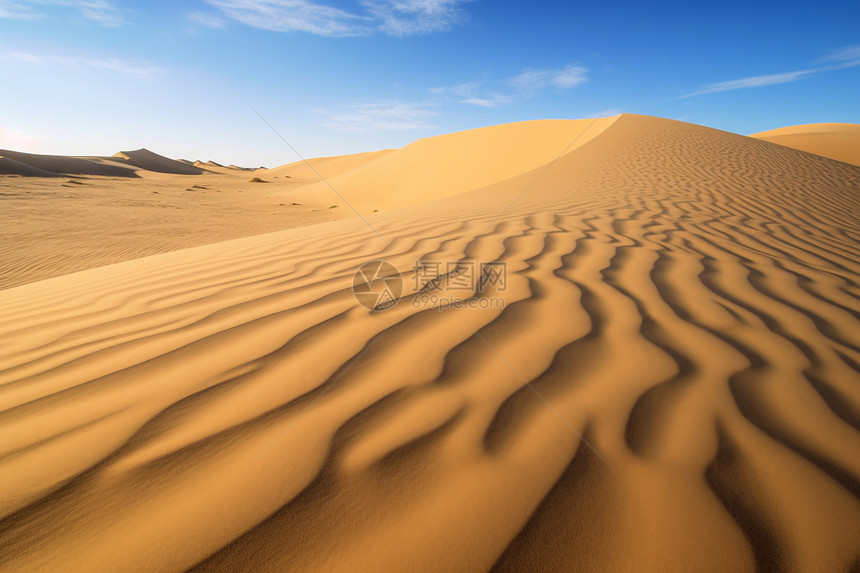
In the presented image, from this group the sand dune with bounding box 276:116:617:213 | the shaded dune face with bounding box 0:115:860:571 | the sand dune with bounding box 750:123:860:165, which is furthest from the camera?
the sand dune with bounding box 750:123:860:165

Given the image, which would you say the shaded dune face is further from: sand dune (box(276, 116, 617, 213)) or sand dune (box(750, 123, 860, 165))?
sand dune (box(750, 123, 860, 165))

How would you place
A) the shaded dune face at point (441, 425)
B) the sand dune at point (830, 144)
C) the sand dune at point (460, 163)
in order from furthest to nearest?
the sand dune at point (830, 144) → the sand dune at point (460, 163) → the shaded dune face at point (441, 425)

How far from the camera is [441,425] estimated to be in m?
1.12

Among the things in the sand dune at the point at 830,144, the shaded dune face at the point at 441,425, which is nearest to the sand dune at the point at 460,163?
the sand dune at the point at 830,144

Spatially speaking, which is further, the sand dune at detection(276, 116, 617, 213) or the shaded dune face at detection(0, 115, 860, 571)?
the sand dune at detection(276, 116, 617, 213)

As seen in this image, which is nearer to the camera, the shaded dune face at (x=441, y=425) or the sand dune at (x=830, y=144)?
the shaded dune face at (x=441, y=425)

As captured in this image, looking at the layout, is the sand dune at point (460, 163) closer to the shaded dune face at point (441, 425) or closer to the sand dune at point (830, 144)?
the sand dune at point (830, 144)

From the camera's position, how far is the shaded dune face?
2.66ft

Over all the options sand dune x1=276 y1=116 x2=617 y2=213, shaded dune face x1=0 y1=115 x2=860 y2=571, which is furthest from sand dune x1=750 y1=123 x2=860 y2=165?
shaded dune face x1=0 y1=115 x2=860 y2=571

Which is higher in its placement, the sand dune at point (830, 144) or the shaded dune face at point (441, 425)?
the sand dune at point (830, 144)

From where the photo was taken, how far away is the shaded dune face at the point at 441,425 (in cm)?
81

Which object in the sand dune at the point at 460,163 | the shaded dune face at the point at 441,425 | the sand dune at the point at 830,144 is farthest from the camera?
the sand dune at the point at 830,144

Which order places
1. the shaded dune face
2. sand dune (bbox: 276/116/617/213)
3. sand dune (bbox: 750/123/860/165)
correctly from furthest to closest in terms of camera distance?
sand dune (bbox: 750/123/860/165) < sand dune (bbox: 276/116/617/213) < the shaded dune face

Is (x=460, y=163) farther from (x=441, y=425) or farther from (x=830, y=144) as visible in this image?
(x=830, y=144)
